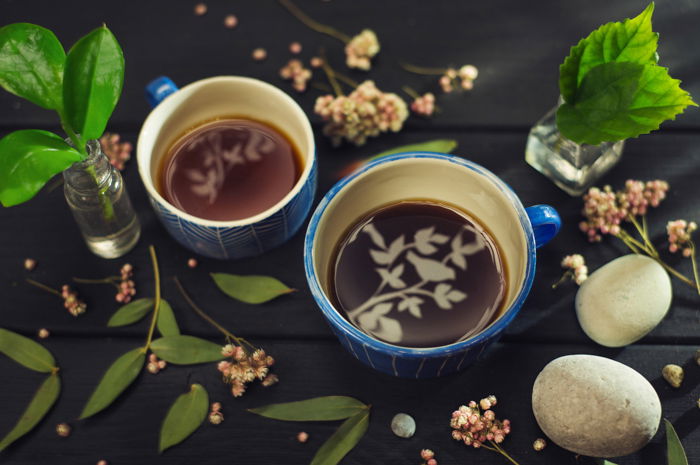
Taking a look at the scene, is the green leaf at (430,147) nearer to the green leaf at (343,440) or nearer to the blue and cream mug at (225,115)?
the blue and cream mug at (225,115)

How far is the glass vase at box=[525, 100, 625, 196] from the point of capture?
94 cm

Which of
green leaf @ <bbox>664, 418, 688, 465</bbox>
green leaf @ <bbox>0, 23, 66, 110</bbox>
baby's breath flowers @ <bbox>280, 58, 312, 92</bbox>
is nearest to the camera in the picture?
green leaf @ <bbox>0, 23, 66, 110</bbox>

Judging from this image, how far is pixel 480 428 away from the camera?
0.85m

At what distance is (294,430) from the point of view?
87 cm

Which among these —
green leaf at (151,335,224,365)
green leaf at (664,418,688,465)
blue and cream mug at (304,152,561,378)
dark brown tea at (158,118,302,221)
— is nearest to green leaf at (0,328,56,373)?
green leaf at (151,335,224,365)

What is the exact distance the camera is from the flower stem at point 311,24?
42.6 inches

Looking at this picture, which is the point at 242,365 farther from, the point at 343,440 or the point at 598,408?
the point at 598,408

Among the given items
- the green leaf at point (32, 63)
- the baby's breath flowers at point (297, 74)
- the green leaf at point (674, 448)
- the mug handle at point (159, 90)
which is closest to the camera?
the green leaf at point (32, 63)

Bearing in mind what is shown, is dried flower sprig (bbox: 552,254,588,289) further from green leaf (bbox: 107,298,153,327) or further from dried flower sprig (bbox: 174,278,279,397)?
green leaf (bbox: 107,298,153,327)

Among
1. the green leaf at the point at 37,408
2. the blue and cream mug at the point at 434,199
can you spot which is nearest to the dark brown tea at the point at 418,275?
the blue and cream mug at the point at 434,199

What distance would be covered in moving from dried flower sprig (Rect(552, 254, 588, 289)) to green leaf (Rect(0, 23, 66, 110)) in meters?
0.56

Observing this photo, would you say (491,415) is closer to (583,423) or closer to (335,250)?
(583,423)

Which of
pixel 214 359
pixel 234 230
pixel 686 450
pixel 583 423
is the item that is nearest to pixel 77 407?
pixel 214 359

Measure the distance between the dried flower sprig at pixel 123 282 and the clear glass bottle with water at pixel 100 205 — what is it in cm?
3
